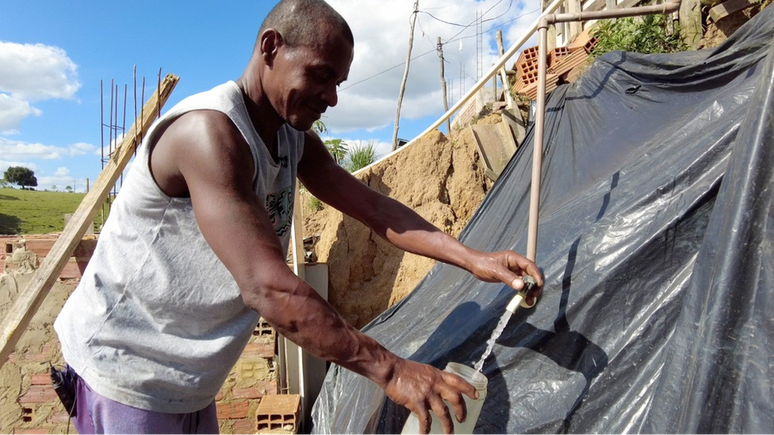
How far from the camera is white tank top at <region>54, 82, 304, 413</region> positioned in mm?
1188

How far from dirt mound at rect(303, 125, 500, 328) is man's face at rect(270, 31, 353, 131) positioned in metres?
3.18

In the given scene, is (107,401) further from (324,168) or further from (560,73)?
(560,73)

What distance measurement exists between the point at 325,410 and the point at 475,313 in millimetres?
1344

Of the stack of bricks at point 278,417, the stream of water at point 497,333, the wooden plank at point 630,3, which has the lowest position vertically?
the stack of bricks at point 278,417

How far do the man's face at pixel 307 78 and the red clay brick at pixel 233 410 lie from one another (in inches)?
105

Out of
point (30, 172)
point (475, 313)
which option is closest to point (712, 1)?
point (475, 313)

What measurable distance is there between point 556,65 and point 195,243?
367 cm

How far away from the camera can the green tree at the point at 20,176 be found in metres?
63.8

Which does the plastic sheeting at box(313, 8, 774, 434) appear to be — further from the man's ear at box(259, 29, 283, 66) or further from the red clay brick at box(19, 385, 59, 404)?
the red clay brick at box(19, 385, 59, 404)

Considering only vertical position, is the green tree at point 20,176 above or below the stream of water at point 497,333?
above

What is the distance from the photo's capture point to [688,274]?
169 centimetres

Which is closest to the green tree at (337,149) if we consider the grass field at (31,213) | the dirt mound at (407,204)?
the dirt mound at (407,204)

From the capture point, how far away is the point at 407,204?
15.5 feet

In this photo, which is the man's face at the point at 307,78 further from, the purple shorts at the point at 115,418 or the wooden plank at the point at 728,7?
the wooden plank at the point at 728,7
